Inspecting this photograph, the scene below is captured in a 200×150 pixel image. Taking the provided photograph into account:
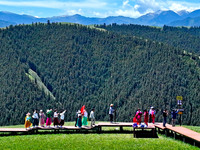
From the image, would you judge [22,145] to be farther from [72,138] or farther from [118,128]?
[118,128]

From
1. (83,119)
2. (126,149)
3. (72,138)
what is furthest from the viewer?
(83,119)

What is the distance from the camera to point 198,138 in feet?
115

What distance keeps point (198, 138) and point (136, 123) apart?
327 inches

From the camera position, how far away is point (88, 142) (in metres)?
37.5

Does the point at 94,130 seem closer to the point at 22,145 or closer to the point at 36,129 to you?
the point at 36,129

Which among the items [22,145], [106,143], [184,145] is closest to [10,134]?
[22,145]

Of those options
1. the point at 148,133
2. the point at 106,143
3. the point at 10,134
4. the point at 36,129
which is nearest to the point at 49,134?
the point at 36,129

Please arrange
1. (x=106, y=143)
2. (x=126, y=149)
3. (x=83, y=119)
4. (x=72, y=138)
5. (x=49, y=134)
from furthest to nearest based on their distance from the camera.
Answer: (x=83, y=119) < (x=49, y=134) < (x=72, y=138) < (x=106, y=143) < (x=126, y=149)

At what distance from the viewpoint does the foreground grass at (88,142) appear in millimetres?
35562

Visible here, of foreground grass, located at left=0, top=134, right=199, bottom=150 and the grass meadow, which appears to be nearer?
the grass meadow

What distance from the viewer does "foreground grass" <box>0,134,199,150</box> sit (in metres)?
35.6

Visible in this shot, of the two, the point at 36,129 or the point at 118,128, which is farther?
the point at 118,128

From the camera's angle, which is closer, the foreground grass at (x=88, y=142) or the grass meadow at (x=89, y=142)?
the grass meadow at (x=89, y=142)

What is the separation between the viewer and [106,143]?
3700 cm
